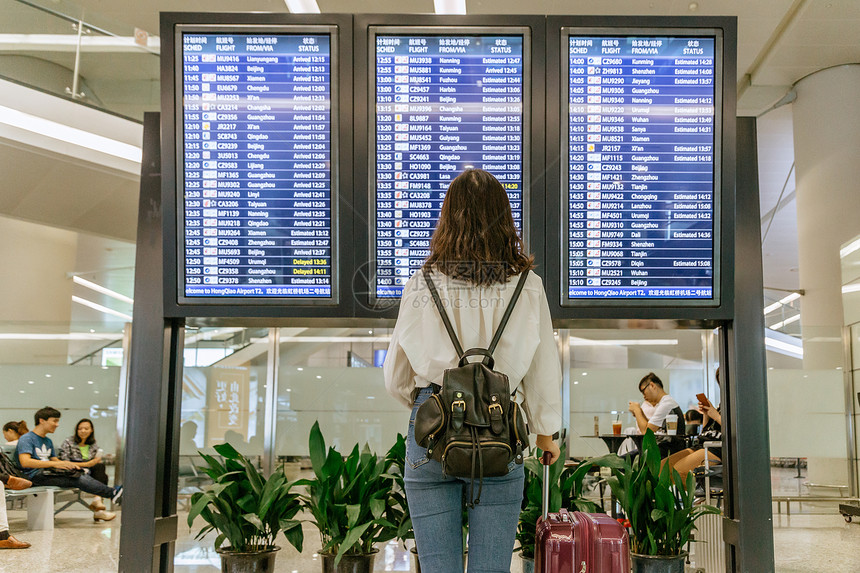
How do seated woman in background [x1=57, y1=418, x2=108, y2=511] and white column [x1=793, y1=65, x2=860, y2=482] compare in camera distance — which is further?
white column [x1=793, y1=65, x2=860, y2=482]

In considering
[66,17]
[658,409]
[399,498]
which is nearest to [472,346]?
[399,498]

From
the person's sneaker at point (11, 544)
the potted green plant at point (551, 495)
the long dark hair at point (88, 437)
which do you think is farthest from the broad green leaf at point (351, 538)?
the long dark hair at point (88, 437)

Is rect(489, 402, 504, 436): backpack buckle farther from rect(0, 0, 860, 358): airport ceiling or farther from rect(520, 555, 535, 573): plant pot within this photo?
rect(0, 0, 860, 358): airport ceiling

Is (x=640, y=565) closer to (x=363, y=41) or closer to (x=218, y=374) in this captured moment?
(x=363, y=41)

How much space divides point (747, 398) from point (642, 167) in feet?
3.67

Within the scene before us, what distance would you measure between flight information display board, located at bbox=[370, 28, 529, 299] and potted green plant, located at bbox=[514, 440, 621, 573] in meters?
1.13

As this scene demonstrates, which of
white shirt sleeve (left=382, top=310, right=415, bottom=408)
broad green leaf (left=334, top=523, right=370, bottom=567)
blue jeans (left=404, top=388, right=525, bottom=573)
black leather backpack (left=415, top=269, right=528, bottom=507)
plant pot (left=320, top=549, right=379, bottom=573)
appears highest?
white shirt sleeve (left=382, top=310, right=415, bottom=408)

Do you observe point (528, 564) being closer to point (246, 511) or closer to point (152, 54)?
point (246, 511)

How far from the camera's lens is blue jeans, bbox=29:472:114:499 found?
7.66m

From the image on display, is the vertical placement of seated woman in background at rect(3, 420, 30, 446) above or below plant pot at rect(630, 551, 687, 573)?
above

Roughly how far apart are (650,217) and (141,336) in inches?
91.7

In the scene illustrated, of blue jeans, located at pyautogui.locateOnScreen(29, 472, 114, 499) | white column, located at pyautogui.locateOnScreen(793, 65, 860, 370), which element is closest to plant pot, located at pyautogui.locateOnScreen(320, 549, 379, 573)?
blue jeans, located at pyautogui.locateOnScreen(29, 472, 114, 499)

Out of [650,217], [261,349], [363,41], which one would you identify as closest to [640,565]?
[650,217]

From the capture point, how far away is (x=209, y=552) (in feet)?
17.3
